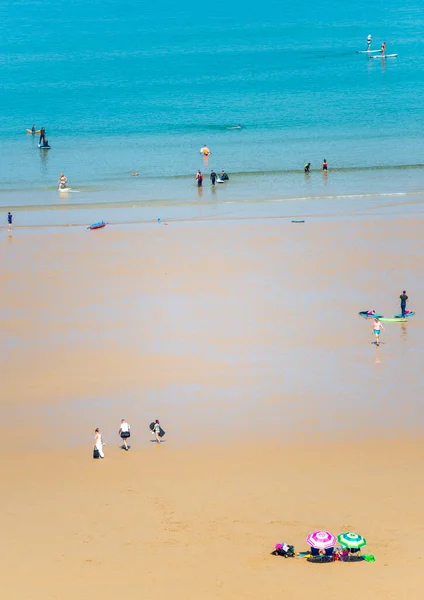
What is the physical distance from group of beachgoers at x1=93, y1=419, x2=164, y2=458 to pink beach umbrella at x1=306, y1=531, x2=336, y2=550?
14.9ft

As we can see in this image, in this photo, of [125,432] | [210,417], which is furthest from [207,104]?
[125,432]

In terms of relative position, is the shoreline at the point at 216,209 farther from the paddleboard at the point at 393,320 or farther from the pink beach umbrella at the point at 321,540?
the pink beach umbrella at the point at 321,540

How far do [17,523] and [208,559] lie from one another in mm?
3174

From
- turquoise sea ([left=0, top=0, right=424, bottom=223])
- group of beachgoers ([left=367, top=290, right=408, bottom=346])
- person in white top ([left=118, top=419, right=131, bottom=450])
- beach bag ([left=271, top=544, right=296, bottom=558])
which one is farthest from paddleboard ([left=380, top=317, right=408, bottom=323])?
turquoise sea ([left=0, top=0, right=424, bottom=223])

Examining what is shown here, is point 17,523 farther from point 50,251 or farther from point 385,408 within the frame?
point 50,251

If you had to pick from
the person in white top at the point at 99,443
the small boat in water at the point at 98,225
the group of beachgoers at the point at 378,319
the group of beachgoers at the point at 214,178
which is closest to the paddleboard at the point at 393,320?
the group of beachgoers at the point at 378,319

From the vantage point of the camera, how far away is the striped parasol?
44.8 ft

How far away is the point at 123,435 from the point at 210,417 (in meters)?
1.90

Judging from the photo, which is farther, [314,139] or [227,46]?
[227,46]

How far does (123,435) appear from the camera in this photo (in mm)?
17516

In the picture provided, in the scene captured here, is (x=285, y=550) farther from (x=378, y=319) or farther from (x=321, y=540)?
(x=378, y=319)

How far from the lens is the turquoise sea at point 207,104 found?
136ft

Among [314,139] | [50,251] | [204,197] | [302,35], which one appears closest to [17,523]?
[50,251]

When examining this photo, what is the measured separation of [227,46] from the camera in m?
91.8
